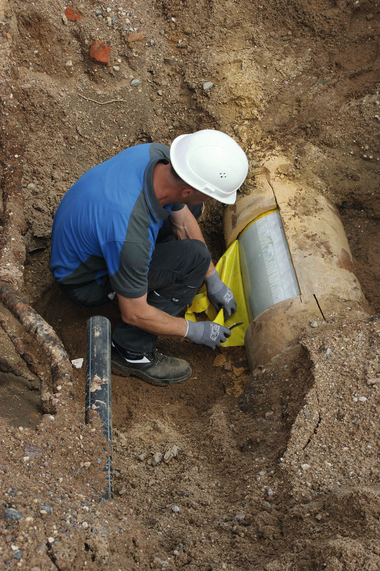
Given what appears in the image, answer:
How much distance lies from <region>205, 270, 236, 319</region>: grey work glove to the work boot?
51 cm

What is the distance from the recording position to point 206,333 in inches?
112

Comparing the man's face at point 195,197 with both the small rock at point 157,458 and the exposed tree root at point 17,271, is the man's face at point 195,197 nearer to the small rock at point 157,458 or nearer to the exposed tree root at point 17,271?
the exposed tree root at point 17,271

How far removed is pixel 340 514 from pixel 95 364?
113 centimetres

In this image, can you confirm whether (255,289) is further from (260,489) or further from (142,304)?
(260,489)

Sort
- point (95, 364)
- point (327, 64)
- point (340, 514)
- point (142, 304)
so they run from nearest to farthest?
1. point (340, 514)
2. point (95, 364)
3. point (142, 304)
4. point (327, 64)

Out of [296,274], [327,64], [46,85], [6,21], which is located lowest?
[296,274]

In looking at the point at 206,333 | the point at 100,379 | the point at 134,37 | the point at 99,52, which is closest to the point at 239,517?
the point at 100,379

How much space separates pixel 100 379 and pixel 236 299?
5.07 ft

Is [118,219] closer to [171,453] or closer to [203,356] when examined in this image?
[171,453]

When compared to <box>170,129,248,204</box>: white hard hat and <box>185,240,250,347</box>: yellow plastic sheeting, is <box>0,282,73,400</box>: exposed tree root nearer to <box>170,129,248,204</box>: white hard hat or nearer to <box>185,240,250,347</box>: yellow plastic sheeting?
<box>170,129,248,204</box>: white hard hat

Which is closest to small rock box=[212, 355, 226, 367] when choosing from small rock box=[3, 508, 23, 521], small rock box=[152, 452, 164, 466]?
small rock box=[152, 452, 164, 466]

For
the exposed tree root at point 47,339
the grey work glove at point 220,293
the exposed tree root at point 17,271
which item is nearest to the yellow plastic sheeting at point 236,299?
the grey work glove at point 220,293

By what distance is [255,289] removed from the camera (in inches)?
115

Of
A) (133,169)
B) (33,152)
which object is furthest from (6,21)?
(133,169)
